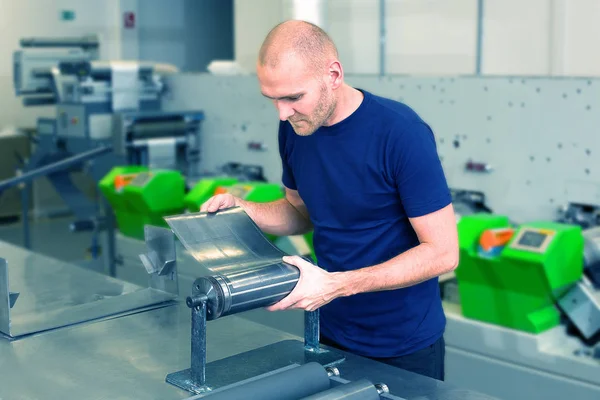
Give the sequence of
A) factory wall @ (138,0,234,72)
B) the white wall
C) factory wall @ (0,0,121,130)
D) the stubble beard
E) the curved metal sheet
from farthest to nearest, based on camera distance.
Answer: factory wall @ (138,0,234,72), factory wall @ (0,0,121,130), the white wall, the stubble beard, the curved metal sheet

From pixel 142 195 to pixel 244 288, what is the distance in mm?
2645

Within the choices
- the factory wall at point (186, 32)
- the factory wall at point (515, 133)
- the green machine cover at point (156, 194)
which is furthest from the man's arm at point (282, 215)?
the factory wall at point (186, 32)

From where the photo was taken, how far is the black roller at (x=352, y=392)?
50.4 inches

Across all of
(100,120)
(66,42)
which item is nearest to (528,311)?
(100,120)

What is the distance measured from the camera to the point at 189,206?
3775mm

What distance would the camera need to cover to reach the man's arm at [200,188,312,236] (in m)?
1.94

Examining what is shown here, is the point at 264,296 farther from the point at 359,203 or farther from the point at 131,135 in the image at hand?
the point at 131,135

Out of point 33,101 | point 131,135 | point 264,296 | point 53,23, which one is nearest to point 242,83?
point 131,135

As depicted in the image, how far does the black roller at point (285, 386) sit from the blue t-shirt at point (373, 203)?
427mm

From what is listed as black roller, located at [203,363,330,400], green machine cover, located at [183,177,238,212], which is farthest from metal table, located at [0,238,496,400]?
green machine cover, located at [183,177,238,212]

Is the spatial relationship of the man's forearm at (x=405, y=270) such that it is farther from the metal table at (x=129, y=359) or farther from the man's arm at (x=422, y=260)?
the metal table at (x=129, y=359)

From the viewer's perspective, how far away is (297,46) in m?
1.58

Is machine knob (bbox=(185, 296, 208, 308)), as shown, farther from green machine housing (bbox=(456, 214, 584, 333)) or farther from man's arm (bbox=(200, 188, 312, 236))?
green machine housing (bbox=(456, 214, 584, 333))

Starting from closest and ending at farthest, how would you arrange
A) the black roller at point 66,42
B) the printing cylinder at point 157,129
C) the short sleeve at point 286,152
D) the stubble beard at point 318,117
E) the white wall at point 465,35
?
1. the stubble beard at point 318,117
2. the short sleeve at point 286,152
3. the white wall at point 465,35
4. the printing cylinder at point 157,129
5. the black roller at point 66,42
